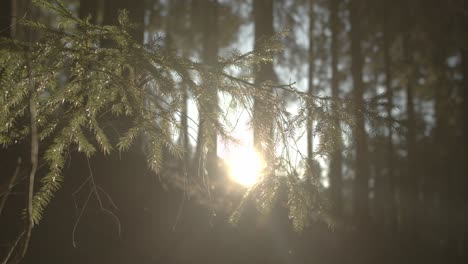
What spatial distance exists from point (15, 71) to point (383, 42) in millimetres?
14444

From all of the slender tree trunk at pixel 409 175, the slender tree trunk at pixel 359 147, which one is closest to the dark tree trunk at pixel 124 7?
the slender tree trunk at pixel 359 147

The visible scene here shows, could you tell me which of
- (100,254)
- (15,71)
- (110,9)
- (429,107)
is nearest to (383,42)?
(429,107)

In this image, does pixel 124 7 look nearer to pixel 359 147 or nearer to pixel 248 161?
pixel 248 161

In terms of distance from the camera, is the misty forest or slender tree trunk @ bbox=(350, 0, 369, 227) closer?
the misty forest

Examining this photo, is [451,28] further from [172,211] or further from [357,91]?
[172,211]

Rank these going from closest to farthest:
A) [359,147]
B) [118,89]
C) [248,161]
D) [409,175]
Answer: [118,89] < [248,161] < [359,147] < [409,175]

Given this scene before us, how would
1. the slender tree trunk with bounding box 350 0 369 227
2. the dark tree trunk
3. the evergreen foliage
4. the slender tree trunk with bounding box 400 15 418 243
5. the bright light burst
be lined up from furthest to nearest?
the slender tree trunk with bounding box 400 15 418 243
the slender tree trunk with bounding box 350 0 369 227
the dark tree trunk
the bright light burst
the evergreen foliage

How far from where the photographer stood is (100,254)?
440 centimetres

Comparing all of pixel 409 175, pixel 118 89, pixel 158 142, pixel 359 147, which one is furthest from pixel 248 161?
pixel 409 175

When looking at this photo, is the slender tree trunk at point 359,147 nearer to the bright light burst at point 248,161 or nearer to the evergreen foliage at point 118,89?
the bright light burst at point 248,161

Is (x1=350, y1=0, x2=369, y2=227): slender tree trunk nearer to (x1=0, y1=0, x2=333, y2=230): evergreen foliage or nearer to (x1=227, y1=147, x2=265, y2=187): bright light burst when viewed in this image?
(x1=227, y1=147, x2=265, y2=187): bright light burst

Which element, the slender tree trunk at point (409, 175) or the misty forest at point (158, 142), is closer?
the misty forest at point (158, 142)

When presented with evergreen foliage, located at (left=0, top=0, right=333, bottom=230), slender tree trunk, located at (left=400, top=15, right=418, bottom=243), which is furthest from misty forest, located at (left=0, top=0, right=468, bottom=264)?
slender tree trunk, located at (left=400, top=15, right=418, bottom=243)

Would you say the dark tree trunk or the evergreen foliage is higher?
the dark tree trunk
